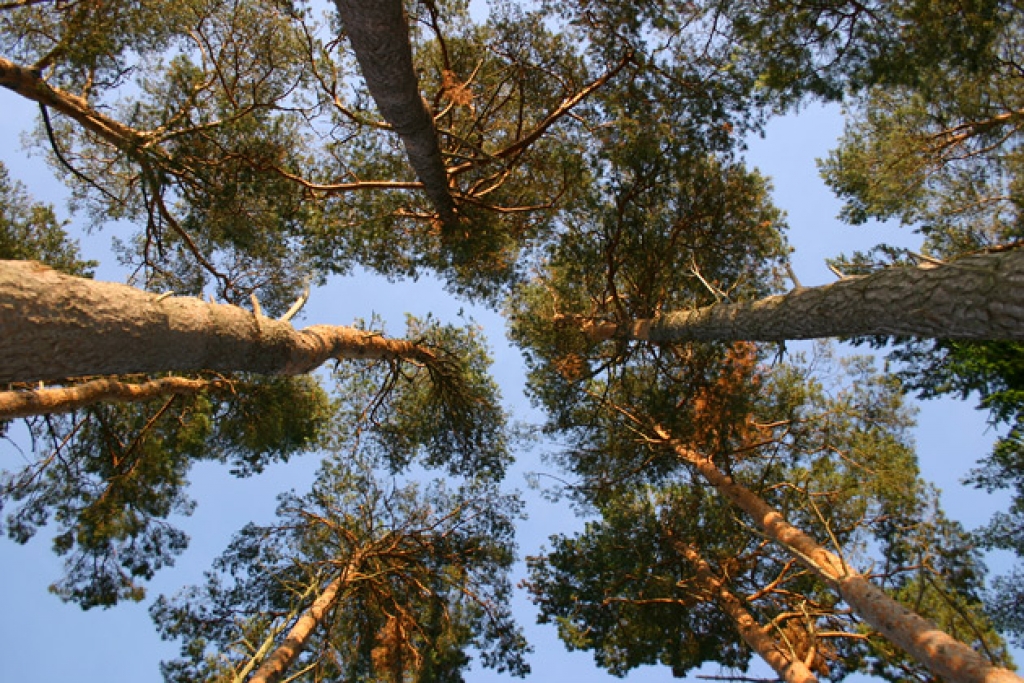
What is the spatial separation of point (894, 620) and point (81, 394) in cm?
956

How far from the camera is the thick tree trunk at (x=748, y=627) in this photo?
6.27 m

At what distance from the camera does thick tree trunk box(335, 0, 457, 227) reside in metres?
4.16

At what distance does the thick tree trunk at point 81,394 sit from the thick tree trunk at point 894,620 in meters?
8.46

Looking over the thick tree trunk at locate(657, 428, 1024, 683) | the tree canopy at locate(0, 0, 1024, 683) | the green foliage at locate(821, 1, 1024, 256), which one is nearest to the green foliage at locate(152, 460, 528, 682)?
the tree canopy at locate(0, 0, 1024, 683)

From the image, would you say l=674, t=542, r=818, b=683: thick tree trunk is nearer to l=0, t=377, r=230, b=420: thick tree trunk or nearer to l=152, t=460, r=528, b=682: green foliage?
l=152, t=460, r=528, b=682: green foliage

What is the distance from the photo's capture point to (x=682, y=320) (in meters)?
7.25

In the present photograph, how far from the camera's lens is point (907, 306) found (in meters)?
4.05

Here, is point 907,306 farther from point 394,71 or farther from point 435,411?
point 435,411

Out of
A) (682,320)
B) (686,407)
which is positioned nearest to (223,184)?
(682,320)

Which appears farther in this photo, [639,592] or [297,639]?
[639,592]

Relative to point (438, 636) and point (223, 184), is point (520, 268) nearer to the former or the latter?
point (223, 184)

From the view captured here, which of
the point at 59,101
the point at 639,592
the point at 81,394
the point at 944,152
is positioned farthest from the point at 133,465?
the point at 944,152

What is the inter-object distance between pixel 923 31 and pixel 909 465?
5.95 metres

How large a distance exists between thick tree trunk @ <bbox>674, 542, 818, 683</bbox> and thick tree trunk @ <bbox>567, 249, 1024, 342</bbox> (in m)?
3.96
